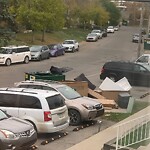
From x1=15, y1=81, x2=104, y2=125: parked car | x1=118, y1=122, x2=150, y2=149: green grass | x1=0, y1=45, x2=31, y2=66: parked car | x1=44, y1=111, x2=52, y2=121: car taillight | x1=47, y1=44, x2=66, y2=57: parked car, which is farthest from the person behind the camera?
x1=47, y1=44, x2=66, y2=57: parked car

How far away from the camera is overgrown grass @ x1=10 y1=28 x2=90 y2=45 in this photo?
4641 cm

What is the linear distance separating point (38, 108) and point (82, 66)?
21285mm

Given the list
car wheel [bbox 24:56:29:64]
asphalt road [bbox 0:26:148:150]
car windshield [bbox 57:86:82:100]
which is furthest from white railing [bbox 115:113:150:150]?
car wheel [bbox 24:56:29:64]

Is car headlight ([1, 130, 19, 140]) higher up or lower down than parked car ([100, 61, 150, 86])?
higher up

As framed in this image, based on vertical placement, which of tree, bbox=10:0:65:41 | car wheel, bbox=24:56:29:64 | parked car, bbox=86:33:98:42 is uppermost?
tree, bbox=10:0:65:41

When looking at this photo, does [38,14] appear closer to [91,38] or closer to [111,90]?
[91,38]

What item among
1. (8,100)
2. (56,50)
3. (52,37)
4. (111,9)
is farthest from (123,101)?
(52,37)

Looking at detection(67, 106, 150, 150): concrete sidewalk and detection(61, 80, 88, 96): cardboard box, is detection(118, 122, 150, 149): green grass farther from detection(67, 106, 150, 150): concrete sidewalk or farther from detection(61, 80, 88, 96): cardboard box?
detection(61, 80, 88, 96): cardboard box

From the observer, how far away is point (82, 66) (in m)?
33.5

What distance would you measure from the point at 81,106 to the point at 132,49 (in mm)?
37612

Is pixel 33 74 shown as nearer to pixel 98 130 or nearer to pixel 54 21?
pixel 98 130

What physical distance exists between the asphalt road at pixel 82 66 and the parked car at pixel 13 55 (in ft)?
1.55

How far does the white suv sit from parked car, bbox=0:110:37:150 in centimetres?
120

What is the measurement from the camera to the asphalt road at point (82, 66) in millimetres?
12789
